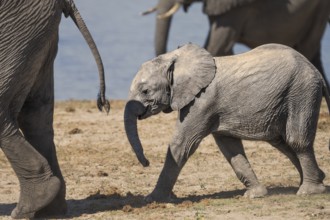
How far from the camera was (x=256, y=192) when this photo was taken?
900 cm

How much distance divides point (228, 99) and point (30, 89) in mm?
1477

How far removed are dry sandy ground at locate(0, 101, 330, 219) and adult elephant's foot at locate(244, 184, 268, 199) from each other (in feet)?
0.18

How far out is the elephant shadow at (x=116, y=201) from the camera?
28.6 feet

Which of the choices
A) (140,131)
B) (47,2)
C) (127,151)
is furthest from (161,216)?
(140,131)

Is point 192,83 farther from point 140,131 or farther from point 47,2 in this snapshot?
point 140,131

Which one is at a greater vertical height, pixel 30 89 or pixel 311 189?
pixel 30 89

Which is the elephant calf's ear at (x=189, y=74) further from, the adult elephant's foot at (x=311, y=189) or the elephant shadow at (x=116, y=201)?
the adult elephant's foot at (x=311, y=189)

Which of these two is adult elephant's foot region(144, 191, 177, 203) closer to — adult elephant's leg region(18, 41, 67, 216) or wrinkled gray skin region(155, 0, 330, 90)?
adult elephant's leg region(18, 41, 67, 216)

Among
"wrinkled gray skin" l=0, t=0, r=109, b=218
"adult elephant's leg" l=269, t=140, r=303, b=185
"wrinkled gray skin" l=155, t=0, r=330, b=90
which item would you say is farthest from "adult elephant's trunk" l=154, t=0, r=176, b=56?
"wrinkled gray skin" l=0, t=0, r=109, b=218

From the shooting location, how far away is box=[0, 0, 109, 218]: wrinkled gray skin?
26.5 ft

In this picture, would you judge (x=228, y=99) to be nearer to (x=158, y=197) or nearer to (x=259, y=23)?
(x=158, y=197)

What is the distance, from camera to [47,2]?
816cm

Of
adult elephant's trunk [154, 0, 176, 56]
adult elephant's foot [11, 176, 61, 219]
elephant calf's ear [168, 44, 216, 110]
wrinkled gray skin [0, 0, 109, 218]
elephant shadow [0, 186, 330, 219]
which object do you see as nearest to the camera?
wrinkled gray skin [0, 0, 109, 218]

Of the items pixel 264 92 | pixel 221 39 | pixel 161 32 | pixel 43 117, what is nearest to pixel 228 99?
pixel 264 92
